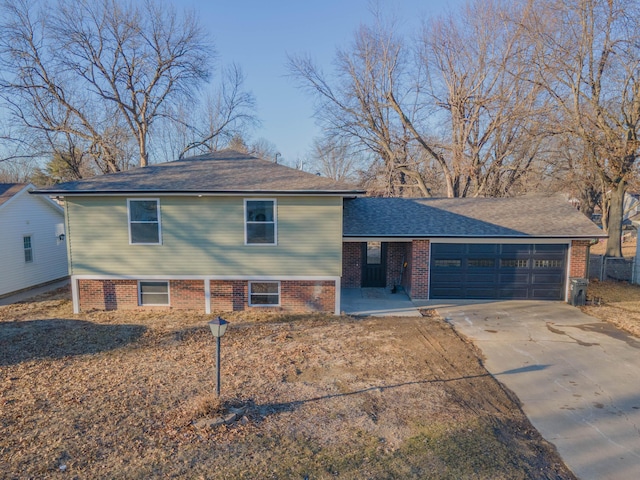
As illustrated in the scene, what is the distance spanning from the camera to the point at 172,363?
7168 mm

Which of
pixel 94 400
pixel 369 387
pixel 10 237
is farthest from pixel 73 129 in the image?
pixel 369 387

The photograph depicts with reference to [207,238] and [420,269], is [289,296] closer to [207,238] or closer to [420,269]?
[207,238]

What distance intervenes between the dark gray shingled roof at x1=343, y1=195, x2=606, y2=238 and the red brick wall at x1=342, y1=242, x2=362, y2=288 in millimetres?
1200

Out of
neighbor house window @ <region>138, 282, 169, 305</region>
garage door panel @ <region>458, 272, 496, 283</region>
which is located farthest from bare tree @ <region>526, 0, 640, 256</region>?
neighbor house window @ <region>138, 282, 169, 305</region>

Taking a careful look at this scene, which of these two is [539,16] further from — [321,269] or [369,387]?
[369,387]

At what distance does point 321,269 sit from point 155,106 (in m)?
20.5

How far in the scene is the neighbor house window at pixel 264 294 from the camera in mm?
11156

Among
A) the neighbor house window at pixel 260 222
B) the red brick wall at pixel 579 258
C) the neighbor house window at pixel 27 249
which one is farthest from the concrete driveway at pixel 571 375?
the neighbor house window at pixel 27 249

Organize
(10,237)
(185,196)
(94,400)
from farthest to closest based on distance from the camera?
(10,237) → (185,196) → (94,400)

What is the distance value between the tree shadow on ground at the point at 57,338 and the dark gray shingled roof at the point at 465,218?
23.8 feet

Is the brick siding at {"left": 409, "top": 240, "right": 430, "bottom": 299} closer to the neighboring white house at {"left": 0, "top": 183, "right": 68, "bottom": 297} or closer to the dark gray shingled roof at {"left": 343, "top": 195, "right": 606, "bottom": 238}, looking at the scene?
the dark gray shingled roof at {"left": 343, "top": 195, "right": 606, "bottom": 238}

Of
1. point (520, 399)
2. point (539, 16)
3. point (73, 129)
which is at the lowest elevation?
point (520, 399)

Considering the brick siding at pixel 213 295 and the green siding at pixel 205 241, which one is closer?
the green siding at pixel 205 241

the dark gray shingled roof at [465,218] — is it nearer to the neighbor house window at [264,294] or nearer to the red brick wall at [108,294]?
the neighbor house window at [264,294]
